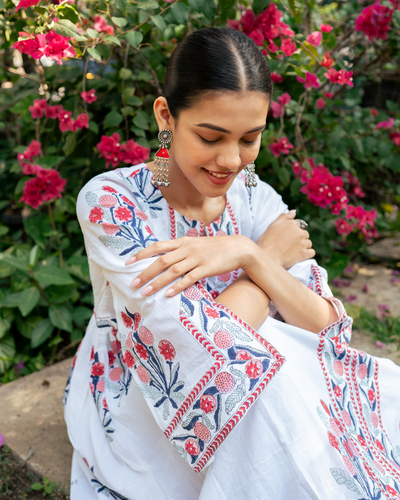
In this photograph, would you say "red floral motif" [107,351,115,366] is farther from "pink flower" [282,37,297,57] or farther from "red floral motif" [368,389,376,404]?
"pink flower" [282,37,297,57]

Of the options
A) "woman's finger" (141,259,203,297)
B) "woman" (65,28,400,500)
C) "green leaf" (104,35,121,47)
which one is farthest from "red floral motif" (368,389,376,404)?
"green leaf" (104,35,121,47)

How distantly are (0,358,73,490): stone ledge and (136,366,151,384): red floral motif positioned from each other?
656mm

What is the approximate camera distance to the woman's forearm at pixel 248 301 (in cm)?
128

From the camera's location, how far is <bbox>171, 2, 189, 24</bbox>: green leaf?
1.88 metres

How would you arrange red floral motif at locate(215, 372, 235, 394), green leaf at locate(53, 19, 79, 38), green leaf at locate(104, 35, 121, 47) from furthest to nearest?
green leaf at locate(104, 35, 121, 47), green leaf at locate(53, 19, 79, 38), red floral motif at locate(215, 372, 235, 394)

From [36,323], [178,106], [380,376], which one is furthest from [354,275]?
[178,106]

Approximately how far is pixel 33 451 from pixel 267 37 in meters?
1.96

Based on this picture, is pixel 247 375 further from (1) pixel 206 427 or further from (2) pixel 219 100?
(2) pixel 219 100

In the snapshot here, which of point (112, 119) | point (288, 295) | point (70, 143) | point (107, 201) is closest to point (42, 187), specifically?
point (70, 143)

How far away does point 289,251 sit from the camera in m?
1.59

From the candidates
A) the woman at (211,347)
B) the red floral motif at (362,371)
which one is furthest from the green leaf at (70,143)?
the red floral motif at (362,371)

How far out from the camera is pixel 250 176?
5.35 feet

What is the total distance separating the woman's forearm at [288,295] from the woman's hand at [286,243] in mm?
154

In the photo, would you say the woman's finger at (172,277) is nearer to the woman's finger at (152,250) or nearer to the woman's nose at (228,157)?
the woman's finger at (152,250)
